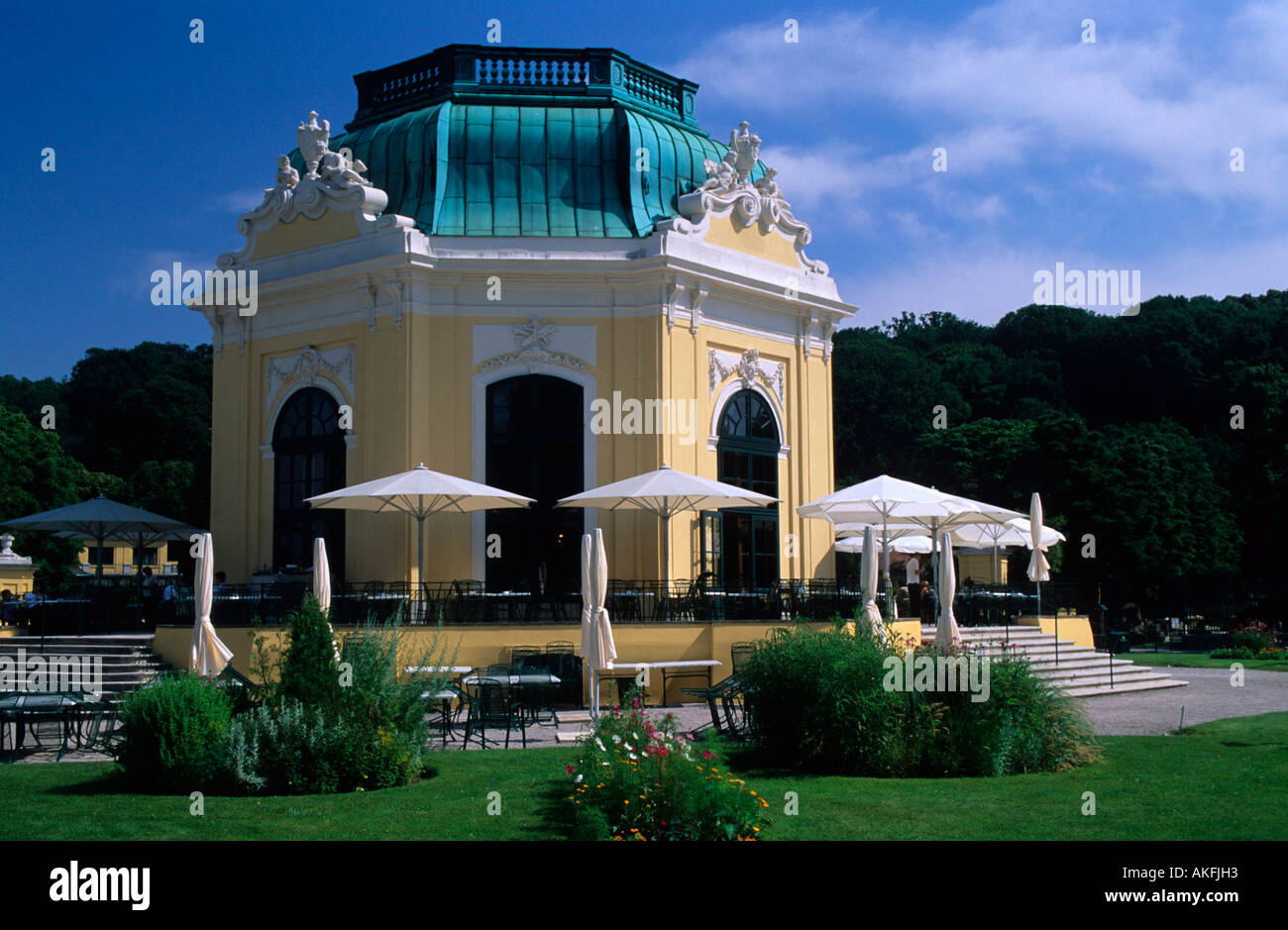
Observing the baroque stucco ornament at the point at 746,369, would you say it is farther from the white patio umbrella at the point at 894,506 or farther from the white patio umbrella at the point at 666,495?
the white patio umbrella at the point at 894,506

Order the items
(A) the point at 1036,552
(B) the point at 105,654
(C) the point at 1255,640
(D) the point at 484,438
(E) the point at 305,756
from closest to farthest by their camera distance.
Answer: (E) the point at 305,756
(A) the point at 1036,552
(B) the point at 105,654
(D) the point at 484,438
(C) the point at 1255,640

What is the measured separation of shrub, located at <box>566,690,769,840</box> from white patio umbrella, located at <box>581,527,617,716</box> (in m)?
5.86

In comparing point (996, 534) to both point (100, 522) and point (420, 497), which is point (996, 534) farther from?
point (100, 522)

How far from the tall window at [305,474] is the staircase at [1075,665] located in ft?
37.3

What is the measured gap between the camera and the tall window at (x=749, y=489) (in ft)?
78.2

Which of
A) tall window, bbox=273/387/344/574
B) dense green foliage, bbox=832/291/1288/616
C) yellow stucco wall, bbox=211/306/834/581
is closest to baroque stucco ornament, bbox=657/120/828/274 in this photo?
yellow stucco wall, bbox=211/306/834/581

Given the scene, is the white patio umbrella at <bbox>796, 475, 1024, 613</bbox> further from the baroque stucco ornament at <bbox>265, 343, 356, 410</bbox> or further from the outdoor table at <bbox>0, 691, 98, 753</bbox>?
the outdoor table at <bbox>0, 691, 98, 753</bbox>

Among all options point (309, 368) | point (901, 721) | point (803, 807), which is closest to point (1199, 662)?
point (901, 721)

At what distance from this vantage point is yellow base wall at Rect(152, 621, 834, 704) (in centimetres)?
1914

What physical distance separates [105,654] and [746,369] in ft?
41.7

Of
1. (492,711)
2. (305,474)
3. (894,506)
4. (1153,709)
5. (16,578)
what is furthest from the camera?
(16,578)

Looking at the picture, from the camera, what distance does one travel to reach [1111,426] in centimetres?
4856
